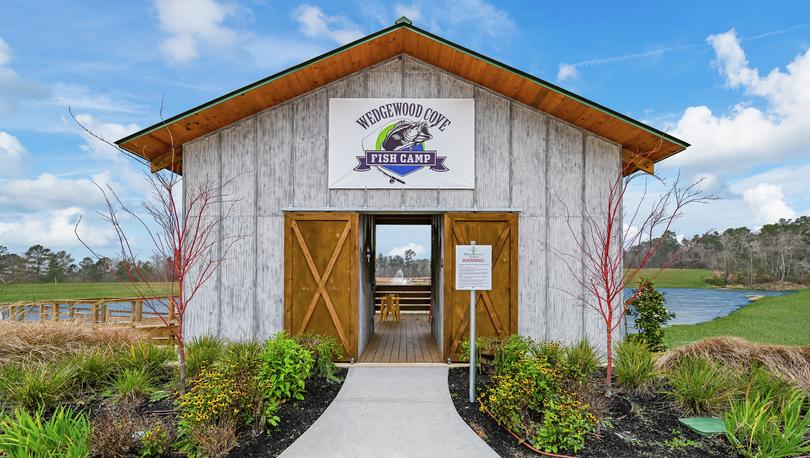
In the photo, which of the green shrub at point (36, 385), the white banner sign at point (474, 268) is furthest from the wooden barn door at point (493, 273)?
the green shrub at point (36, 385)

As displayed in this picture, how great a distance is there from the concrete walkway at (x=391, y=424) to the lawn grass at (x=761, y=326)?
772 cm

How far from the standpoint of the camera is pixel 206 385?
157 inches

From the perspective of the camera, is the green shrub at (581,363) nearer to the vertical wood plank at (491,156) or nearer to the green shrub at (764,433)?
the green shrub at (764,433)

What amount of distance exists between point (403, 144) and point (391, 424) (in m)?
4.42

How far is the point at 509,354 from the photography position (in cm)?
551

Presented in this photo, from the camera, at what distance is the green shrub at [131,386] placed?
4984mm

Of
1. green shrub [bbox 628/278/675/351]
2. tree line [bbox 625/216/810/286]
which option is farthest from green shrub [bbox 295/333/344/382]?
tree line [bbox 625/216/810/286]

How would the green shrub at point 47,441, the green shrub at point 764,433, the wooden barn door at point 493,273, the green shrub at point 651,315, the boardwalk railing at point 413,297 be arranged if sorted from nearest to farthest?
the green shrub at point 47,441
the green shrub at point 764,433
the wooden barn door at point 493,273
the green shrub at point 651,315
the boardwalk railing at point 413,297

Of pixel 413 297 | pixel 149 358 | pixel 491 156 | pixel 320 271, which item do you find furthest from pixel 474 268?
pixel 413 297

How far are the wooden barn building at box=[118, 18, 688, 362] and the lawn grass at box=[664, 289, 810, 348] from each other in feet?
18.4

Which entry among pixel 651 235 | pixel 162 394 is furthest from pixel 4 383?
pixel 651 235

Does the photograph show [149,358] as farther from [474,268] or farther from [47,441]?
[474,268]

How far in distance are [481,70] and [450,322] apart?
4.29 m

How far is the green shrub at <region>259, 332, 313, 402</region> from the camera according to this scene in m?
4.76
